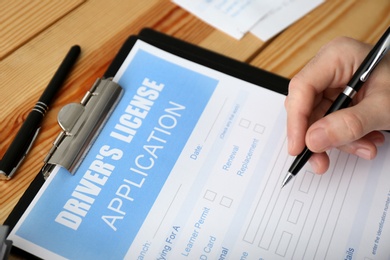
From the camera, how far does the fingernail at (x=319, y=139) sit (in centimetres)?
58

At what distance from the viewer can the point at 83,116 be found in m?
0.67

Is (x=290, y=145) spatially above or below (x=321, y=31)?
below

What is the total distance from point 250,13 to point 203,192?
13.0 inches

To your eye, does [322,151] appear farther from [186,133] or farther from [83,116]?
[83,116]

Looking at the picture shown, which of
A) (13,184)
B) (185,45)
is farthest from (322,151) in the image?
(13,184)

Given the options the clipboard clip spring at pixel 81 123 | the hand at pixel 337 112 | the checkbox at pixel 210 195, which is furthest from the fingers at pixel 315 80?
the clipboard clip spring at pixel 81 123

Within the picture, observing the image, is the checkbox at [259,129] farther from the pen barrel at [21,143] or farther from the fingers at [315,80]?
the pen barrel at [21,143]

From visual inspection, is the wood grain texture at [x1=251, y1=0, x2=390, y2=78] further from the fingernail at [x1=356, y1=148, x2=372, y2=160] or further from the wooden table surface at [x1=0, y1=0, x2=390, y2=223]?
the fingernail at [x1=356, y1=148, x2=372, y2=160]

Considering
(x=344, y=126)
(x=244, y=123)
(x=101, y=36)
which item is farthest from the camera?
(x=101, y=36)

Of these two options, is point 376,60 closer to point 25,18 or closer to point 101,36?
point 101,36

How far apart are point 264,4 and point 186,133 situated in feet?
0.93

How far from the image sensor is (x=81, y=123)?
0.67 metres

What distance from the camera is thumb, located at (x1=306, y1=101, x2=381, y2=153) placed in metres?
0.58

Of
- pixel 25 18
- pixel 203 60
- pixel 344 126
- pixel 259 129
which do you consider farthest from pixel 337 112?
pixel 25 18
